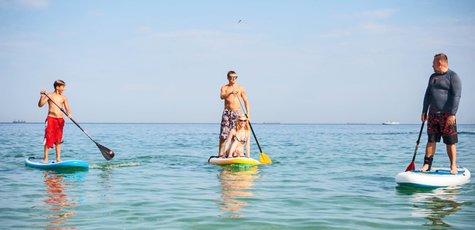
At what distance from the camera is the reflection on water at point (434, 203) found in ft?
21.0

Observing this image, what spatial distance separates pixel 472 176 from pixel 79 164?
30.4ft

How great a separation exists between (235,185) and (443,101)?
420 cm

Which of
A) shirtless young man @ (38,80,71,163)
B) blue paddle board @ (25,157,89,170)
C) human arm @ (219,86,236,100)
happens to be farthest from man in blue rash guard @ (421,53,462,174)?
shirtless young man @ (38,80,71,163)

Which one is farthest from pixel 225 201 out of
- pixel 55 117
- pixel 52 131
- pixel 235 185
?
pixel 55 117

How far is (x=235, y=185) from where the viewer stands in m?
9.31

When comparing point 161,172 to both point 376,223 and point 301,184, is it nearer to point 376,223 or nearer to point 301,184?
point 301,184

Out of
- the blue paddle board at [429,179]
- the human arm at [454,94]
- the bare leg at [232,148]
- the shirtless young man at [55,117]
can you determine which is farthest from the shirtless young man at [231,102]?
the human arm at [454,94]

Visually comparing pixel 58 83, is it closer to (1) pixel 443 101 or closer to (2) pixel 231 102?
(2) pixel 231 102

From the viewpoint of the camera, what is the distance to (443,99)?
29.2ft

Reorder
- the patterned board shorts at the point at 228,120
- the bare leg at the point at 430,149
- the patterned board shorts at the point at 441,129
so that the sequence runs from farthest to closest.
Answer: the patterned board shorts at the point at 228,120 < the bare leg at the point at 430,149 < the patterned board shorts at the point at 441,129

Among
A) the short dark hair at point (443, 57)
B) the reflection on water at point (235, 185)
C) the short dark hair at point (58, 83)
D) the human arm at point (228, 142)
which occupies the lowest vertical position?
the reflection on water at point (235, 185)

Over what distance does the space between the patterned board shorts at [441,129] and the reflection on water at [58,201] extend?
6506mm

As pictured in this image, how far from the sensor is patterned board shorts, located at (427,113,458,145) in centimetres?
885

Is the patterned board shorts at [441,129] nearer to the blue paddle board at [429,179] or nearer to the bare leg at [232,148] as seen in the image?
the blue paddle board at [429,179]
